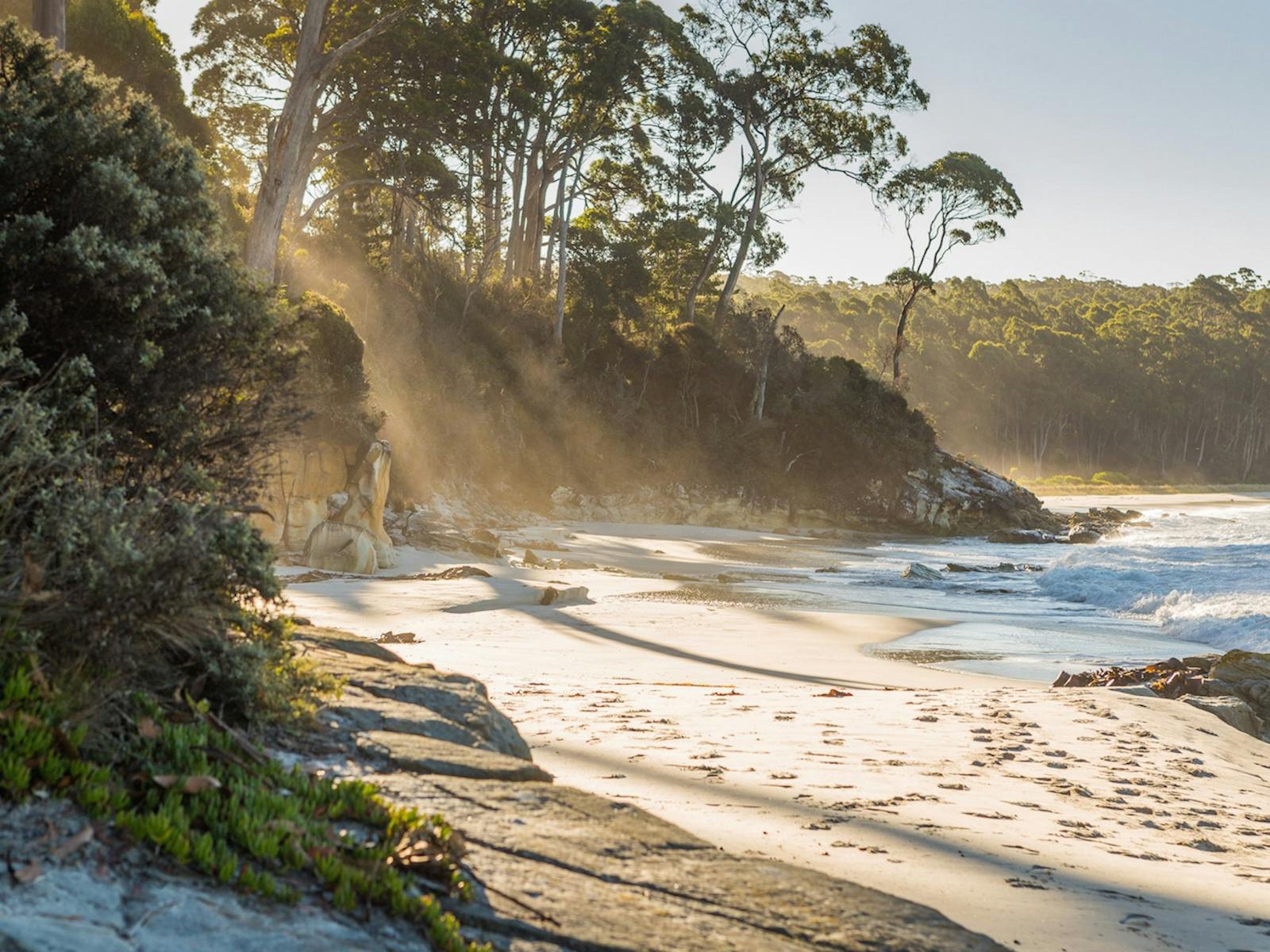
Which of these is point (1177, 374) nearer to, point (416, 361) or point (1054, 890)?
point (416, 361)

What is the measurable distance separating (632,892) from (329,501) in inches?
522

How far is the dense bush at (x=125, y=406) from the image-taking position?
333 cm

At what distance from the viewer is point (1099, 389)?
273 feet

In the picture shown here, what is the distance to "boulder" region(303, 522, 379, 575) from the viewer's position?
14359 mm

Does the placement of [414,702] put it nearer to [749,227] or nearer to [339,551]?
[339,551]

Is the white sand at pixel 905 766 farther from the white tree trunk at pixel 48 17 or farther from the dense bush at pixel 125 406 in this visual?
the white tree trunk at pixel 48 17

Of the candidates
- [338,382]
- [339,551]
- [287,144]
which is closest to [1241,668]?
[339,551]

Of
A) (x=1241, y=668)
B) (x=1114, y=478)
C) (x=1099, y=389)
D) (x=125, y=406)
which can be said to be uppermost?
(x=1099, y=389)

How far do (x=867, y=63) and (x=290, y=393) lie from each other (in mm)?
34640

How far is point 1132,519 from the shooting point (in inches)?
1650

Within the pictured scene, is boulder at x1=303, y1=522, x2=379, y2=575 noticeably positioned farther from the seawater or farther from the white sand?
the seawater

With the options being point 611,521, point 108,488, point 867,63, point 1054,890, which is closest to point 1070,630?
point 1054,890

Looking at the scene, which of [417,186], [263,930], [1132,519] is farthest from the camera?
[1132,519]

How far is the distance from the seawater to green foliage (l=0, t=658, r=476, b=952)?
28.5 ft
